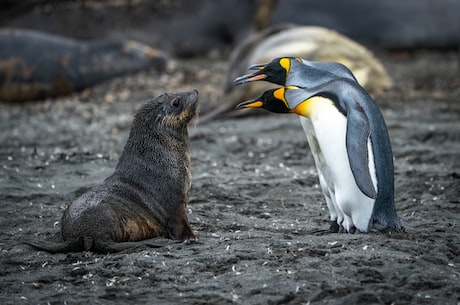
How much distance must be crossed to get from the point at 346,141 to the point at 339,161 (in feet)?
0.37

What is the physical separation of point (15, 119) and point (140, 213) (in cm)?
544

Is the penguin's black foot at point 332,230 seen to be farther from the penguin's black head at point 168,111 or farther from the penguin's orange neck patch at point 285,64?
the penguin's black head at point 168,111

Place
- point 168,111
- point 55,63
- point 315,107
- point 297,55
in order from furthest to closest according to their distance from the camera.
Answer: point 55,63, point 297,55, point 168,111, point 315,107

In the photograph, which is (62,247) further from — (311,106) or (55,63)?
(55,63)

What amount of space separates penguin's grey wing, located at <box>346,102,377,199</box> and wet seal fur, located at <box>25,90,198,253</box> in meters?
0.89

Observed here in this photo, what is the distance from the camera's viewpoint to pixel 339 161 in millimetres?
4145

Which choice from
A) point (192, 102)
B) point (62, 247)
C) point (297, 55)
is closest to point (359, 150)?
point (192, 102)

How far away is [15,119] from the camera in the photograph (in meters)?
9.36

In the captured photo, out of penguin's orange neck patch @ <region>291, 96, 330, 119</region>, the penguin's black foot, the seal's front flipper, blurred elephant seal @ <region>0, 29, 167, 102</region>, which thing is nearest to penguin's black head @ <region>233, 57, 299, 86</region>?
penguin's orange neck patch @ <region>291, 96, 330, 119</region>

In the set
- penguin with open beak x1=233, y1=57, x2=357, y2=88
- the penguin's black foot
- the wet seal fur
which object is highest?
penguin with open beak x1=233, y1=57, x2=357, y2=88

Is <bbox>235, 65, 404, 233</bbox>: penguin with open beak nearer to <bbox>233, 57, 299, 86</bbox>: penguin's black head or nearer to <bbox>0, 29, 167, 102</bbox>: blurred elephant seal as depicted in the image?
<bbox>233, 57, 299, 86</bbox>: penguin's black head

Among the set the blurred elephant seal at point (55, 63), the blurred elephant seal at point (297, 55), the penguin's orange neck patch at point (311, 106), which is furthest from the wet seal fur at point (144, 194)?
the blurred elephant seal at point (55, 63)

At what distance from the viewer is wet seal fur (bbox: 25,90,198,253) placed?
13.5ft

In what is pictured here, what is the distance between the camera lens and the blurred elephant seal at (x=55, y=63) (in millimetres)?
10414
